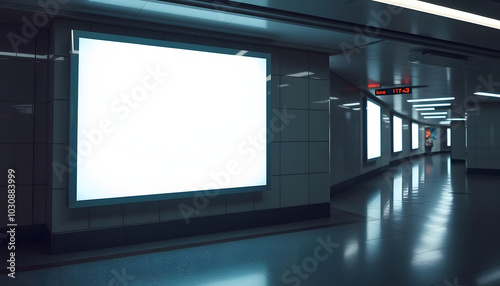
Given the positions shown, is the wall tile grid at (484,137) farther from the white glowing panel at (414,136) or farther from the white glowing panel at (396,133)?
the white glowing panel at (414,136)

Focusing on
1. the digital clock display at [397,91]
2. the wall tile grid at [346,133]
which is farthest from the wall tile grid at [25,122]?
the digital clock display at [397,91]

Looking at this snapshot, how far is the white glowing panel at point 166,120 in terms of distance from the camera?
172 inches

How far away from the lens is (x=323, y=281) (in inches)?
138

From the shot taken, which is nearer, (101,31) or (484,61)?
(101,31)

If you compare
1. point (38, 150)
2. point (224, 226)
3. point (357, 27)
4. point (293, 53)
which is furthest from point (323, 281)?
point (38, 150)

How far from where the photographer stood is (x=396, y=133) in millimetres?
19938

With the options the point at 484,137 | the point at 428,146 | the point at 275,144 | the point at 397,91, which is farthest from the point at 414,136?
the point at 275,144

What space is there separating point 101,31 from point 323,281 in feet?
14.1

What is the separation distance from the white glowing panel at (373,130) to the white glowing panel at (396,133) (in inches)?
168

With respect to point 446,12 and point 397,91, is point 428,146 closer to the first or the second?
point 397,91

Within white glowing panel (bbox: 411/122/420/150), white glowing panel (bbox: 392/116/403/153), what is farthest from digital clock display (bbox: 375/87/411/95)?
white glowing panel (bbox: 411/122/420/150)

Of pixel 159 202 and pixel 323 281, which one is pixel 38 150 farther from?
pixel 323 281

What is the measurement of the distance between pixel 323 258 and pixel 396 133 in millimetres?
17677

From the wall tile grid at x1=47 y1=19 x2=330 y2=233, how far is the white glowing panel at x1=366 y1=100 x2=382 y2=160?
6.52 meters
